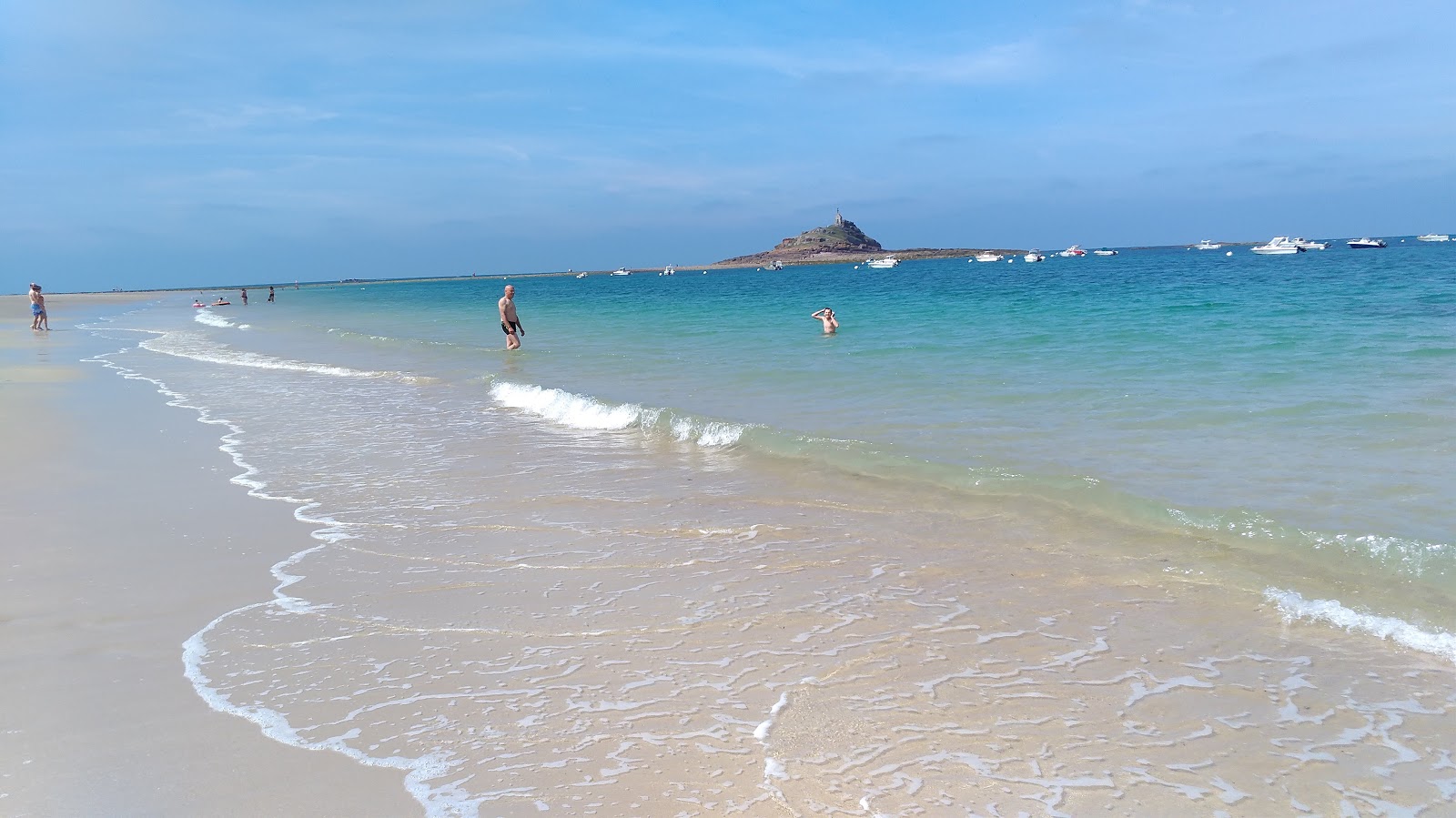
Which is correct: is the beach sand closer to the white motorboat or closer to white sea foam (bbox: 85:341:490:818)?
white sea foam (bbox: 85:341:490:818)

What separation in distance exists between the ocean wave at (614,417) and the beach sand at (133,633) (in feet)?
14.2

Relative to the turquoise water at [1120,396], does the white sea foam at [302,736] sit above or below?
below

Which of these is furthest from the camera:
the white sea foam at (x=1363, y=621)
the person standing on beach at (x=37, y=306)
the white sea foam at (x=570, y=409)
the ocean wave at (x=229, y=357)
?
the person standing on beach at (x=37, y=306)

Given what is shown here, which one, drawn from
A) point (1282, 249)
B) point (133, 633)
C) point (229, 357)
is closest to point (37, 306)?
point (229, 357)

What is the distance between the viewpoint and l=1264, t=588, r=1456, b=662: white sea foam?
14.6 feet

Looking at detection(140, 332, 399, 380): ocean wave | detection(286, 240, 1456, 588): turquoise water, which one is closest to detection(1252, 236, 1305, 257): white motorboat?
detection(286, 240, 1456, 588): turquoise water

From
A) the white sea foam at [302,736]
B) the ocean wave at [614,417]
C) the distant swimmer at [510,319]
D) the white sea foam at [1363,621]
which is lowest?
the white sea foam at [1363,621]

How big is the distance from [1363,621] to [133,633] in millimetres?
6372

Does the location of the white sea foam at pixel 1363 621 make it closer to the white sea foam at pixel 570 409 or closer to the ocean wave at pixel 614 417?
the ocean wave at pixel 614 417

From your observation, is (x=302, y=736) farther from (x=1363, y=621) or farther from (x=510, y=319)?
(x=510, y=319)

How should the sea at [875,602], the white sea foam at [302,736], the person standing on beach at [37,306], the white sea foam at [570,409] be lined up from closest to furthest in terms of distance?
1. the white sea foam at [302,736]
2. the sea at [875,602]
3. the white sea foam at [570,409]
4. the person standing on beach at [37,306]

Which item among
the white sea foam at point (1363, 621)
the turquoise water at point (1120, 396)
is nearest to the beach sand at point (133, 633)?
the white sea foam at point (1363, 621)

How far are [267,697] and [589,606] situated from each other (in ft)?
5.51

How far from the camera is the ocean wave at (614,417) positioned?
419 inches
